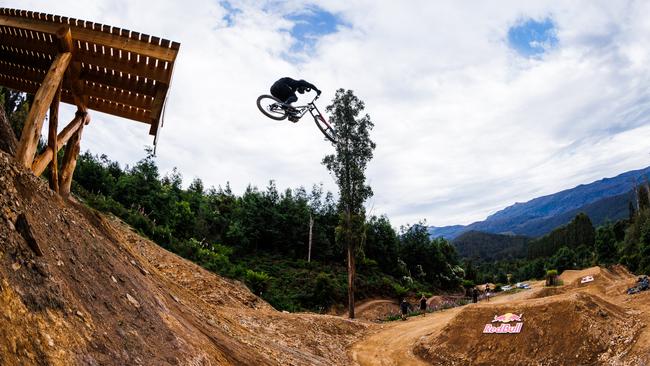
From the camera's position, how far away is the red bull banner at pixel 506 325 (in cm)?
1475

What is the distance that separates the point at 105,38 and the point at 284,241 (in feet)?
143

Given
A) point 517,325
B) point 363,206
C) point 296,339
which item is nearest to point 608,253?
point 363,206

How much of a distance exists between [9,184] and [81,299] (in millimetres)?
1806

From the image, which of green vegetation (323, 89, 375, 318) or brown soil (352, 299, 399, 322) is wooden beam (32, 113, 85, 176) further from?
brown soil (352, 299, 399, 322)

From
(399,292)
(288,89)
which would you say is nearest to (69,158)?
(288,89)

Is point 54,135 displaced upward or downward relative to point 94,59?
downward

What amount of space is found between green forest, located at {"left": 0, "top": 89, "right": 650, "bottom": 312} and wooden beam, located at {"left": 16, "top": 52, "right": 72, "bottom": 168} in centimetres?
1712

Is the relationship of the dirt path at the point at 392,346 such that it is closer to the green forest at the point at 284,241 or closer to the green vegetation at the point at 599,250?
the green forest at the point at 284,241

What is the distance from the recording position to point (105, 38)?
664cm

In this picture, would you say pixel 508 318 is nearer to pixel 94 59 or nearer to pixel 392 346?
pixel 392 346

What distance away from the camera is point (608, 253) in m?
60.2

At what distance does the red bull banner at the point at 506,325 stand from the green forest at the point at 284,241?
36.1 feet

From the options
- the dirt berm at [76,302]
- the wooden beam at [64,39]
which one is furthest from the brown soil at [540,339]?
the wooden beam at [64,39]

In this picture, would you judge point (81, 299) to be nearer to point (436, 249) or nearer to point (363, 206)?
point (363, 206)
